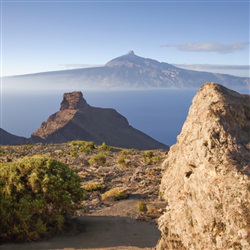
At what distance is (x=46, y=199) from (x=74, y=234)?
1.58 metres

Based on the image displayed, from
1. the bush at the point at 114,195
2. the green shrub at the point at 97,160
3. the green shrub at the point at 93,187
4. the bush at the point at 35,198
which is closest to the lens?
the bush at the point at 35,198

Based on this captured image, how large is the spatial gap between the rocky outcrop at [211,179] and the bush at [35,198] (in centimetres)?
468

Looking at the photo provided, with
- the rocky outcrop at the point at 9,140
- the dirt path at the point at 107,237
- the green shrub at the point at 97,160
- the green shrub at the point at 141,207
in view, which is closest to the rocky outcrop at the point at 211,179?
the dirt path at the point at 107,237

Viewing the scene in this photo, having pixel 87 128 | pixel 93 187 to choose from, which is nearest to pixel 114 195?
pixel 93 187

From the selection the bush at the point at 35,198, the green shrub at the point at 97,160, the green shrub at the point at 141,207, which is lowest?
the green shrub at the point at 97,160

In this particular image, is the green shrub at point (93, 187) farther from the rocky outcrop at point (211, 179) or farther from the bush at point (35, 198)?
the rocky outcrop at point (211, 179)

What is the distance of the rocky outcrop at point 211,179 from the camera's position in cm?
561

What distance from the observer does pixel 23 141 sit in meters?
110

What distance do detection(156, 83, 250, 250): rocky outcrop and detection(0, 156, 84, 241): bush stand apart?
15.3 feet

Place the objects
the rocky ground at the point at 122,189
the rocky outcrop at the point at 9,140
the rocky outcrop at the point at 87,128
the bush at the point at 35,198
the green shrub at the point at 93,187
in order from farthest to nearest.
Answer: the rocky outcrop at the point at 87,128 < the rocky outcrop at the point at 9,140 < the green shrub at the point at 93,187 < the rocky ground at the point at 122,189 < the bush at the point at 35,198

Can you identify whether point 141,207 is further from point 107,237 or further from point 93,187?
point 93,187

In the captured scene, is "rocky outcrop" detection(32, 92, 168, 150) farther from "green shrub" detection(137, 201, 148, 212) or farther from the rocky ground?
"green shrub" detection(137, 201, 148, 212)

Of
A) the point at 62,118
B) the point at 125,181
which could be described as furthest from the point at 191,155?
the point at 62,118

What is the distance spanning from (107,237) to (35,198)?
281cm
